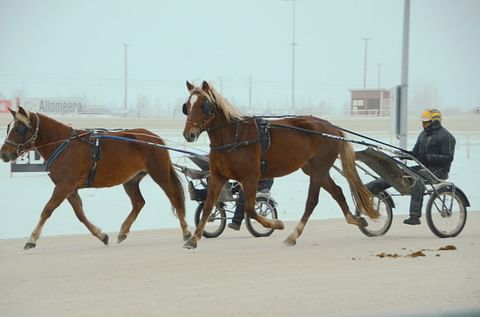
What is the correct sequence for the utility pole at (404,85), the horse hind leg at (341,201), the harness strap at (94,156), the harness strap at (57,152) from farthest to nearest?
the utility pole at (404,85) < the horse hind leg at (341,201) < the harness strap at (94,156) < the harness strap at (57,152)

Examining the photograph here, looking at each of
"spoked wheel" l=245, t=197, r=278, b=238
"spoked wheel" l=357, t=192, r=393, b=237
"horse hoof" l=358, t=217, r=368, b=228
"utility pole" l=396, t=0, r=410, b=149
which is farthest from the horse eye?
"utility pole" l=396, t=0, r=410, b=149

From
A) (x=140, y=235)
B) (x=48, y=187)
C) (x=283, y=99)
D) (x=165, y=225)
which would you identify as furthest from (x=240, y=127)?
(x=283, y=99)

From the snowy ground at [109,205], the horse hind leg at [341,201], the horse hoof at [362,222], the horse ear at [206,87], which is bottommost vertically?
the snowy ground at [109,205]

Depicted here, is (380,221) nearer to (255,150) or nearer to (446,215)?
(446,215)

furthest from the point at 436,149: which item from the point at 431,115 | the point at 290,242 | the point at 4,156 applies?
the point at 4,156

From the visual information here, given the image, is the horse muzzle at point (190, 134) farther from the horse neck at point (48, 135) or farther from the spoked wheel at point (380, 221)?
the spoked wheel at point (380, 221)

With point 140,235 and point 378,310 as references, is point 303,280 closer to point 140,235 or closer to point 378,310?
point 378,310

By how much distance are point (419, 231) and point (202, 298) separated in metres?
4.96

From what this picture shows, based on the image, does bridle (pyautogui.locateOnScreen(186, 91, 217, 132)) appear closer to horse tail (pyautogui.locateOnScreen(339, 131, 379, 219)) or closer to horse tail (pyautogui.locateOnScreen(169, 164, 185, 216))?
horse tail (pyautogui.locateOnScreen(169, 164, 185, 216))

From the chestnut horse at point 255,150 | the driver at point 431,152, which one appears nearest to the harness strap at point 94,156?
the chestnut horse at point 255,150

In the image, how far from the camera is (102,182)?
28.6ft

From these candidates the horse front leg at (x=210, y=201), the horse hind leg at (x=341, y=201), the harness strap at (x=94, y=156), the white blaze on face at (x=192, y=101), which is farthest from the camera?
the horse hind leg at (x=341, y=201)

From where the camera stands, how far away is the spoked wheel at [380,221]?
9312mm

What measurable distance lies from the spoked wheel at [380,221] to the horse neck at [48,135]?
3680 mm
